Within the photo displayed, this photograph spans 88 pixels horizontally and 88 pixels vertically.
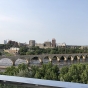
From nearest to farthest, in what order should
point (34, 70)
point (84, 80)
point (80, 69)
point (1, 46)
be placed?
point (84, 80), point (80, 69), point (34, 70), point (1, 46)

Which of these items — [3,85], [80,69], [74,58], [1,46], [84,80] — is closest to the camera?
[3,85]

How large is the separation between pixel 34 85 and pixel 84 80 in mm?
10519

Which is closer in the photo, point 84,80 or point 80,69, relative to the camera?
point 84,80

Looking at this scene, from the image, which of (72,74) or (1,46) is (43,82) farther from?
(1,46)

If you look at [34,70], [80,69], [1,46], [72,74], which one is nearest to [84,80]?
[72,74]

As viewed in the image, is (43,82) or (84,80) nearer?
(43,82)

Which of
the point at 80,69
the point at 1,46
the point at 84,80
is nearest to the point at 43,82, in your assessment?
the point at 84,80

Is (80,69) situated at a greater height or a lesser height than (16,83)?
lesser

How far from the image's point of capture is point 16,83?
1415 mm

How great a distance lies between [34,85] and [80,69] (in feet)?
39.7

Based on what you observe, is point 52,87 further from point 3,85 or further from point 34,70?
point 34,70

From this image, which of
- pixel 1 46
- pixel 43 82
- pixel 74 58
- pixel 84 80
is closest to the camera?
pixel 43 82

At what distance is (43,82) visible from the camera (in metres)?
1.37

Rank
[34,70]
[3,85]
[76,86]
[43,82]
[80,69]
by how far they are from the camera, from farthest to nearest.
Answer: [34,70] → [80,69] → [3,85] → [43,82] → [76,86]
